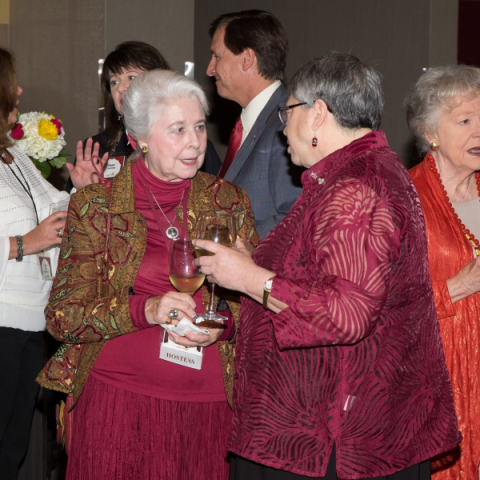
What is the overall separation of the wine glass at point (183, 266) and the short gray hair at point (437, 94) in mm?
1369

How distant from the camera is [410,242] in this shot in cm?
174

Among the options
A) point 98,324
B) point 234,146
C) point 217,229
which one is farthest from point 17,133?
point 217,229

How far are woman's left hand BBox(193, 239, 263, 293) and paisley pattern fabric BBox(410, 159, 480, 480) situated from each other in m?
1.14

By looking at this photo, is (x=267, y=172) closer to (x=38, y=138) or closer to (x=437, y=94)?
(x=437, y=94)

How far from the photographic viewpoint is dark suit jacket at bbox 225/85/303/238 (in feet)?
9.77

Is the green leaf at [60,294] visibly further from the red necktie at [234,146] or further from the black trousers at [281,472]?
the red necktie at [234,146]

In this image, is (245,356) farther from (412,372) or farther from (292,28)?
(292,28)

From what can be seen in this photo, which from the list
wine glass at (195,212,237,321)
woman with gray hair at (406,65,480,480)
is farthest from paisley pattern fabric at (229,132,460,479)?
woman with gray hair at (406,65,480,480)

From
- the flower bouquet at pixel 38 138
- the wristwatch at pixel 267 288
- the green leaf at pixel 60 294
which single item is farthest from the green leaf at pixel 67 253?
the flower bouquet at pixel 38 138

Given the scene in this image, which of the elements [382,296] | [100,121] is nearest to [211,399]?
[382,296]

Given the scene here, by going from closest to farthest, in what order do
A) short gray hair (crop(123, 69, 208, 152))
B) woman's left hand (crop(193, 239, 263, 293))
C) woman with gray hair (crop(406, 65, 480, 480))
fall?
woman's left hand (crop(193, 239, 263, 293)), short gray hair (crop(123, 69, 208, 152)), woman with gray hair (crop(406, 65, 480, 480))

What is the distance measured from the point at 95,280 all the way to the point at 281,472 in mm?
842

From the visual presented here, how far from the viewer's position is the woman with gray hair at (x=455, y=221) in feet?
8.82

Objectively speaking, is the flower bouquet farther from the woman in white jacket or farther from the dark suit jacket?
the dark suit jacket
